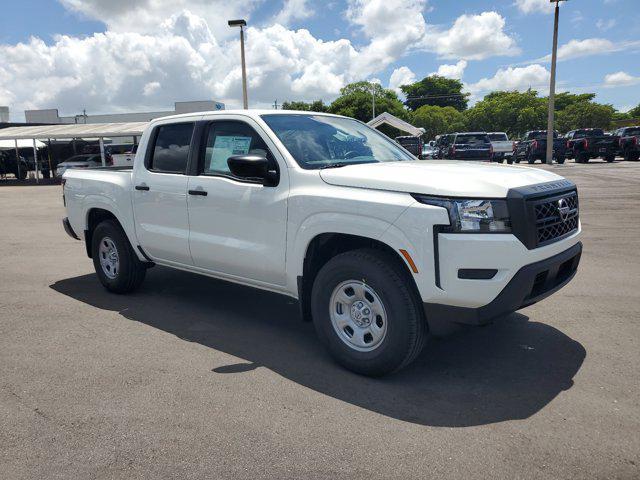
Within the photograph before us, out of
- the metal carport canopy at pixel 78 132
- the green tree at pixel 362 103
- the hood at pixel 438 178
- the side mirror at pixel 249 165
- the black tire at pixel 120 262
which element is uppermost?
the green tree at pixel 362 103

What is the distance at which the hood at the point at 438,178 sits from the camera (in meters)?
3.33

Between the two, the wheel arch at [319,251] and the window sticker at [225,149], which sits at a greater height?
the window sticker at [225,149]

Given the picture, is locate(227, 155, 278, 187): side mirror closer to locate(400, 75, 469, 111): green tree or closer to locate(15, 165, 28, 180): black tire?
locate(15, 165, 28, 180): black tire

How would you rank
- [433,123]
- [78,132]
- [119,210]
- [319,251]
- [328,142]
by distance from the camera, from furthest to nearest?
[433,123], [78,132], [119,210], [328,142], [319,251]

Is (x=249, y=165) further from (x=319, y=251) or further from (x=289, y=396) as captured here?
(x=289, y=396)

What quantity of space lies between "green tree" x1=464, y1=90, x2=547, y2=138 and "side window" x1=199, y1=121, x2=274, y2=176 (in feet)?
250

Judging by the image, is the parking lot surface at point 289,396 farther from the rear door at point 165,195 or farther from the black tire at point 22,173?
the black tire at point 22,173

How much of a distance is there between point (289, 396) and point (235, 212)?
1.59m

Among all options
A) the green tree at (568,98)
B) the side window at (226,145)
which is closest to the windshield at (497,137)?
the side window at (226,145)

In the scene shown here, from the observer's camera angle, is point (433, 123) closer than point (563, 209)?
No

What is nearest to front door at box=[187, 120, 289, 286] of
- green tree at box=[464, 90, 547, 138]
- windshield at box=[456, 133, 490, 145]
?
windshield at box=[456, 133, 490, 145]

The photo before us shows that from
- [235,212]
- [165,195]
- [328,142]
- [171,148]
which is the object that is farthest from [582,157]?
[235,212]

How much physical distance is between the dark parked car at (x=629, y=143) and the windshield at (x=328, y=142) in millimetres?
28796

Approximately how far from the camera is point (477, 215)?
329 centimetres
